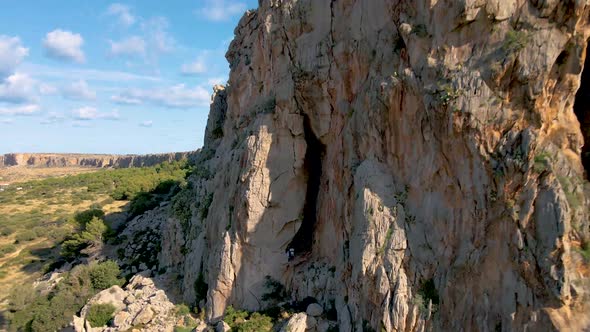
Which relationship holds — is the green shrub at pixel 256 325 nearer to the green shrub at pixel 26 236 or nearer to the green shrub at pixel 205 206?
the green shrub at pixel 205 206

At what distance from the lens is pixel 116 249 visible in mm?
36625

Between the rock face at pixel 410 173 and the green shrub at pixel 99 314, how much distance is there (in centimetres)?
438

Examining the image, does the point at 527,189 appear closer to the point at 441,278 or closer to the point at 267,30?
the point at 441,278

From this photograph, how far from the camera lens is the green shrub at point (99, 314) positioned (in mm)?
25484

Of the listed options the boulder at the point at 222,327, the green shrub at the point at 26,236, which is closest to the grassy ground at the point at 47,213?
the green shrub at the point at 26,236

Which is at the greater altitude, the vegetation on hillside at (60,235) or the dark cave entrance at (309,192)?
the dark cave entrance at (309,192)

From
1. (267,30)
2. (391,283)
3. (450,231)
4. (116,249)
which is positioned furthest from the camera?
(116,249)

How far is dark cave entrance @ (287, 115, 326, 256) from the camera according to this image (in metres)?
24.3

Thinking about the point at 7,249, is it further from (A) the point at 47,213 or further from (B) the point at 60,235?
(A) the point at 47,213

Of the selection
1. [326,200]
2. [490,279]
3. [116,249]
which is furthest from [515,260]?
[116,249]

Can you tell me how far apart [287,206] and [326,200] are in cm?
→ 226

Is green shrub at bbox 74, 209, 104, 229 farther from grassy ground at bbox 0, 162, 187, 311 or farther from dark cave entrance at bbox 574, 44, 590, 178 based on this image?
dark cave entrance at bbox 574, 44, 590, 178

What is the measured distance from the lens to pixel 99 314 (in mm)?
25688

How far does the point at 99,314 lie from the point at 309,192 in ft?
46.4
